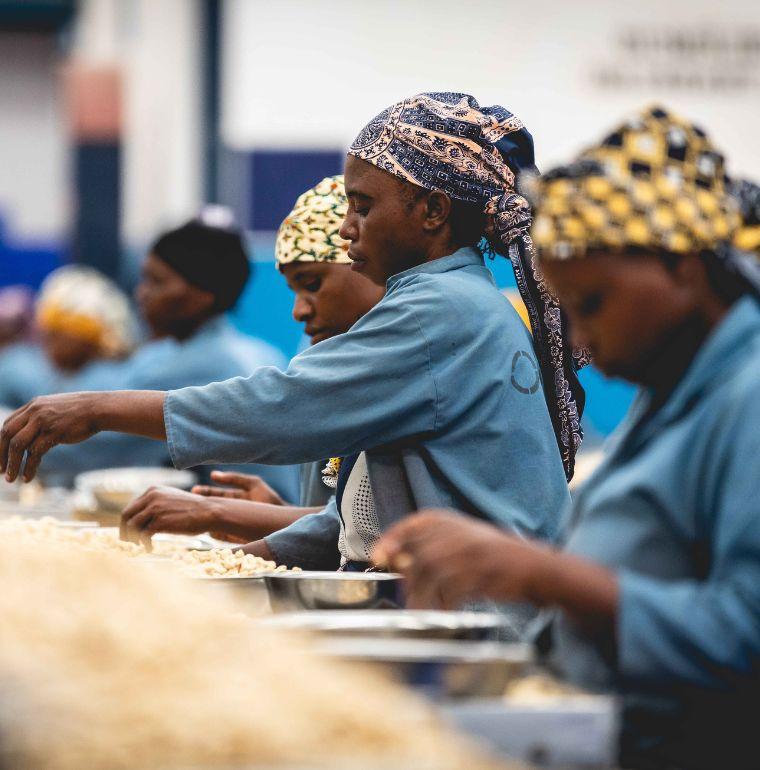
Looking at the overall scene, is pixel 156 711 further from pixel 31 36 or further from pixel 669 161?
pixel 31 36

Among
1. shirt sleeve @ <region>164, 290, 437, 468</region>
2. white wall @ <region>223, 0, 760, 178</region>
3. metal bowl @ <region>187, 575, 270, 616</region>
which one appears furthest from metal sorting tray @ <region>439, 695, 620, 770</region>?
white wall @ <region>223, 0, 760, 178</region>

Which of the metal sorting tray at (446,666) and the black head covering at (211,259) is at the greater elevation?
the metal sorting tray at (446,666)

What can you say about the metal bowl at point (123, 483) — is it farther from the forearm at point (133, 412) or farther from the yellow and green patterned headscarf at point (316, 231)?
the forearm at point (133, 412)

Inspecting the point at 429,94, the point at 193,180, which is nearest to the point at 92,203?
the point at 193,180

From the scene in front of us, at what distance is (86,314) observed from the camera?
7320 millimetres

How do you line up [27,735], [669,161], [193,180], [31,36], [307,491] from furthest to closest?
[31,36], [193,180], [307,491], [669,161], [27,735]

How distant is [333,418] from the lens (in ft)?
7.41

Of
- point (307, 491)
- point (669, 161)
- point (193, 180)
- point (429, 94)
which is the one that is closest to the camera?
point (669, 161)

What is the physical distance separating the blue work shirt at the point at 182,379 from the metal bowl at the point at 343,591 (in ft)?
6.92

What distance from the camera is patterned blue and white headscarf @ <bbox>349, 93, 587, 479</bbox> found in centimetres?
244

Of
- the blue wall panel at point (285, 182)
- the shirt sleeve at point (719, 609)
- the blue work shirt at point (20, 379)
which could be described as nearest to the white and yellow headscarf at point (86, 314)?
the blue work shirt at point (20, 379)

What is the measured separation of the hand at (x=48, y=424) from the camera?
92.5 inches

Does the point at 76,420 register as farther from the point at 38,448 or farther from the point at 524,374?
the point at 524,374

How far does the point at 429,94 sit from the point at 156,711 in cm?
152
